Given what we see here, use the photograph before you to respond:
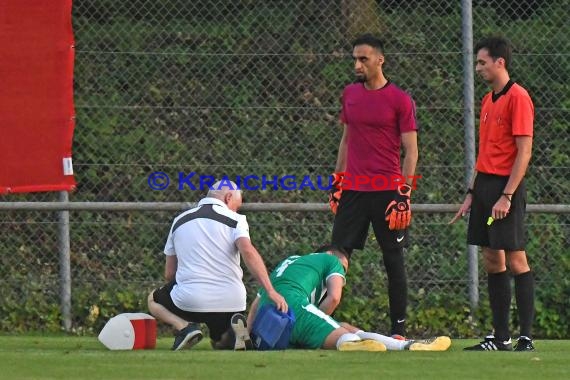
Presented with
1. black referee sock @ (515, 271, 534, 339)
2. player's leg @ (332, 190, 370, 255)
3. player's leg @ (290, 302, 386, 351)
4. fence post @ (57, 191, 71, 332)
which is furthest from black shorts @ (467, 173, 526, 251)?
fence post @ (57, 191, 71, 332)

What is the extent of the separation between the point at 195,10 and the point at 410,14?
1928 millimetres

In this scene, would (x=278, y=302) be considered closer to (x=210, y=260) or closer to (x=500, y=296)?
(x=210, y=260)

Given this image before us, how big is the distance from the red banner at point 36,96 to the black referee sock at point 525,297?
3.66 m

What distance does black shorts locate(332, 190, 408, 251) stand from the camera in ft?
30.4

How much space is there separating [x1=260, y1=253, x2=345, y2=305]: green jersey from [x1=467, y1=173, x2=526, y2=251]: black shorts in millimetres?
900

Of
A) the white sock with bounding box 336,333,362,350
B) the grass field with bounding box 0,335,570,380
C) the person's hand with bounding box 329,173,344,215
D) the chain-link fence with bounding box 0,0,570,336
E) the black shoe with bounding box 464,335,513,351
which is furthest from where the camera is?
the chain-link fence with bounding box 0,0,570,336

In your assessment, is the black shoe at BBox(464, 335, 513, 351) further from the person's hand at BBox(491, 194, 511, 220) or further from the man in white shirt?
the man in white shirt

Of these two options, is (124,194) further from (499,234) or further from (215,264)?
(499,234)

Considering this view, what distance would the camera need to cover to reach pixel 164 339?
10.1 meters

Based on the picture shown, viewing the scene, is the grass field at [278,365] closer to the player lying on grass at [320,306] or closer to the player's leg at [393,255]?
the player lying on grass at [320,306]

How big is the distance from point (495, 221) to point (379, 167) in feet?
3.31

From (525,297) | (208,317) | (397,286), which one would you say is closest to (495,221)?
(525,297)

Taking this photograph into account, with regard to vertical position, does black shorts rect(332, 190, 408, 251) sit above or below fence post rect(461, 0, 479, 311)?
below

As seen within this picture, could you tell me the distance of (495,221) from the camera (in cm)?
855
